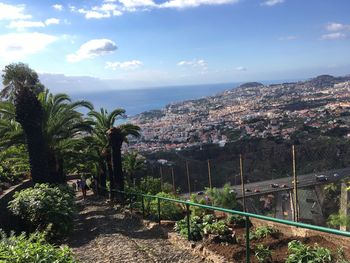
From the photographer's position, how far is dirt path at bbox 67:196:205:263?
24.7 ft

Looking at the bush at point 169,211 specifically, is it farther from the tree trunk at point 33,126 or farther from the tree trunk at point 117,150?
the tree trunk at point 117,150

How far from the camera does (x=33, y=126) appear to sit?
46.9ft

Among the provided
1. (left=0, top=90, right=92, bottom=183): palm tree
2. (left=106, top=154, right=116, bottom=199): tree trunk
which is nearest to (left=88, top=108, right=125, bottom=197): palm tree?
(left=106, top=154, right=116, bottom=199): tree trunk

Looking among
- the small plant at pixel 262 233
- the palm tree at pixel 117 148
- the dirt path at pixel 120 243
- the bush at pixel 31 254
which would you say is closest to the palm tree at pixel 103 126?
the palm tree at pixel 117 148

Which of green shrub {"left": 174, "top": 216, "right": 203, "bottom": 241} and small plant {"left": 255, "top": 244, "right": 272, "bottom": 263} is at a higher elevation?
small plant {"left": 255, "top": 244, "right": 272, "bottom": 263}

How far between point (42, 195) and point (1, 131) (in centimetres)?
778

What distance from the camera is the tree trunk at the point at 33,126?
14168 millimetres

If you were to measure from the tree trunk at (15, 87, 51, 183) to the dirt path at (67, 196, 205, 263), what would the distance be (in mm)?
2550

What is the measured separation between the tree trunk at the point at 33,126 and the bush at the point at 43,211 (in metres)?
3.65

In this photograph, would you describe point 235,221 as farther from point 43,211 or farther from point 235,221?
point 43,211

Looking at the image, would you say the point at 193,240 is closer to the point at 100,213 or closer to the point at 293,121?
the point at 100,213

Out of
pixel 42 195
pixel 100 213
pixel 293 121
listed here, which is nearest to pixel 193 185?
pixel 100 213

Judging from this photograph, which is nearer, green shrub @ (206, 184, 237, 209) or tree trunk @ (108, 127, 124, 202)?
green shrub @ (206, 184, 237, 209)

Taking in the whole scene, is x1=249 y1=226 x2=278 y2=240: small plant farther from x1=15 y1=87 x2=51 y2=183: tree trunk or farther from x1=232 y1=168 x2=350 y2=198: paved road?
x1=232 y1=168 x2=350 y2=198: paved road
